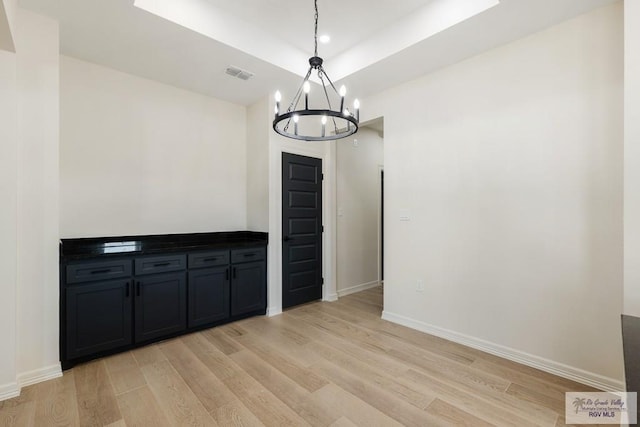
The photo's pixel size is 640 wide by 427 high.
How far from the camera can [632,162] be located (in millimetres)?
1912

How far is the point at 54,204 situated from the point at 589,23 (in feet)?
14.6

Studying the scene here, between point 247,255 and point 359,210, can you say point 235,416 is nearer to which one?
point 247,255

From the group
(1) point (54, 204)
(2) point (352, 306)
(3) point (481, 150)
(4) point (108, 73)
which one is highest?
(4) point (108, 73)

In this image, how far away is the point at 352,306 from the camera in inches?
163

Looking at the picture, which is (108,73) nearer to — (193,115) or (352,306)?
(193,115)

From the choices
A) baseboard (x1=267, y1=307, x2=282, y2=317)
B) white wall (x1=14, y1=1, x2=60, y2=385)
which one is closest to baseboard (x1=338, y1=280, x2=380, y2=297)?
baseboard (x1=267, y1=307, x2=282, y2=317)

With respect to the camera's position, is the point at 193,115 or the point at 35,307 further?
the point at 193,115

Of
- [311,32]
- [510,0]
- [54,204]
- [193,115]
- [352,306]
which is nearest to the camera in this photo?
[510,0]

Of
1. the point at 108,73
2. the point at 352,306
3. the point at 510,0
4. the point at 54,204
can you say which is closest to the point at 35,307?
the point at 54,204

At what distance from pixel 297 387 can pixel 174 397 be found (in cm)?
87

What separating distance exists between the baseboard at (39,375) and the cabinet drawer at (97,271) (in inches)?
26.8

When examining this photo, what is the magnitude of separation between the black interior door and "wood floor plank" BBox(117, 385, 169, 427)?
201cm

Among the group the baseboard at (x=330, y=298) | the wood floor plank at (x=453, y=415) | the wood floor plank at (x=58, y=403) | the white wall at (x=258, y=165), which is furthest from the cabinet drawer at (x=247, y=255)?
the wood floor plank at (x=453, y=415)

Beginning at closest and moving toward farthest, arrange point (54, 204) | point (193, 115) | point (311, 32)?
point (54, 204)
point (311, 32)
point (193, 115)
